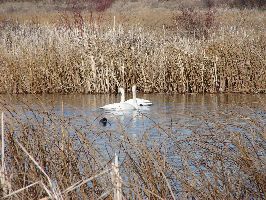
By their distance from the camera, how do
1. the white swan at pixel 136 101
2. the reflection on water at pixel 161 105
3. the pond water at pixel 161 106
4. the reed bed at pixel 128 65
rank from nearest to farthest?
1. the pond water at pixel 161 106
2. the reflection on water at pixel 161 105
3. the white swan at pixel 136 101
4. the reed bed at pixel 128 65

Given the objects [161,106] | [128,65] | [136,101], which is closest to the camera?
[136,101]

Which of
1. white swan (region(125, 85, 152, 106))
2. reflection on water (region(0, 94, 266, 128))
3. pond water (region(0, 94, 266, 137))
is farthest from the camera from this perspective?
white swan (region(125, 85, 152, 106))

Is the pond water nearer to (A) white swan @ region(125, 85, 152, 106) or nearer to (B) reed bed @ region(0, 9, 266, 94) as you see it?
(A) white swan @ region(125, 85, 152, 106)

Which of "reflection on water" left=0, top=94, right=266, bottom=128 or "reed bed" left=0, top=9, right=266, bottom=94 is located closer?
"reflection on water" left=0, top=94, right=266, bottom=128

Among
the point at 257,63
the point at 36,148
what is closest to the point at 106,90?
the point at 257,63

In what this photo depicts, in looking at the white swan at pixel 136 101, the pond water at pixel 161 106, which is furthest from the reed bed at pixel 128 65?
the white swan at pixel 136 101

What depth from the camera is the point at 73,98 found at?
17.9m

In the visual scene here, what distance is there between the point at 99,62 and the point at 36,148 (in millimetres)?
13355

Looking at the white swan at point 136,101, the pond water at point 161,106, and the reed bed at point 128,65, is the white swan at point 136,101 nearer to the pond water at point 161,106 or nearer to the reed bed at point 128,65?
the pond water at point 161,106

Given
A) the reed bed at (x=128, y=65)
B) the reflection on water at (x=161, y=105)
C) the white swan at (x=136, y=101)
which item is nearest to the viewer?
the reflection on water at (x=161, y=105)

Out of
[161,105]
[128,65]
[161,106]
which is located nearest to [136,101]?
[161,106]

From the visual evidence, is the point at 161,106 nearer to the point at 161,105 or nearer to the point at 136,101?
the point at 161,105

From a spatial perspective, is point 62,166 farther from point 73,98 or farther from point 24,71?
point 24,71

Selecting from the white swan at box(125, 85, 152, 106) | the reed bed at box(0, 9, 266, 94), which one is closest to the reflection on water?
the white swan at box(125, 85, 152, 106)
